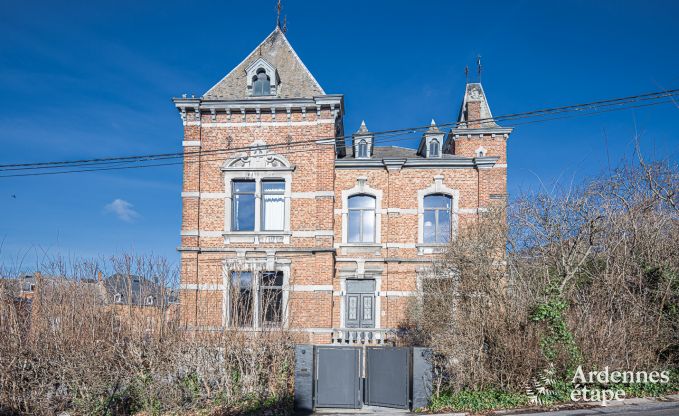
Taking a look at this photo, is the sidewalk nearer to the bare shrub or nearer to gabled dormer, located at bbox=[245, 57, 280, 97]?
the bare shrub

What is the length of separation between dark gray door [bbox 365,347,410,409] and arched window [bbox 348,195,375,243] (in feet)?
29.4

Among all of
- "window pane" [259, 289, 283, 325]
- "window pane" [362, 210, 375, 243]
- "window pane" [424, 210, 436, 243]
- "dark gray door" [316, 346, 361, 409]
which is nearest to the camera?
"dark gray door" [316, 346, 361, 409]

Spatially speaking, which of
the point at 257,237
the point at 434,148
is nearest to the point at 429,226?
the point at 434,148

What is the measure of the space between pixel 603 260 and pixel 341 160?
1023 centimetres

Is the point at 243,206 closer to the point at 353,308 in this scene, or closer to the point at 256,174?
the point at 256,174

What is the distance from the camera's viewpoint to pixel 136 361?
11867 millimetres

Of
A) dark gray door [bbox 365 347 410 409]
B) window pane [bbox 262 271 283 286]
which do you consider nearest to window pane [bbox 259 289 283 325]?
window pane [bbox 262 271 283 286]

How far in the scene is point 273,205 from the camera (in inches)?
786

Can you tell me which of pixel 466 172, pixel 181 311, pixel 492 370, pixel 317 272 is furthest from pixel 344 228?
pixel 492 370

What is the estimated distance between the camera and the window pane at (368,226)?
20.4m

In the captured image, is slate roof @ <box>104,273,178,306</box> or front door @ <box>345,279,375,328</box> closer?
slate roof @ <box>104,273,178,306</box>

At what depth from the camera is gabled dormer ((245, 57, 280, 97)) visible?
2012cm

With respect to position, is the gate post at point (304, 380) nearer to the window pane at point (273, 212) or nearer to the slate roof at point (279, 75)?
the window pane at point (273, 212)

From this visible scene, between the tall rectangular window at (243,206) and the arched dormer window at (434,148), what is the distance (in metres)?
7.38
